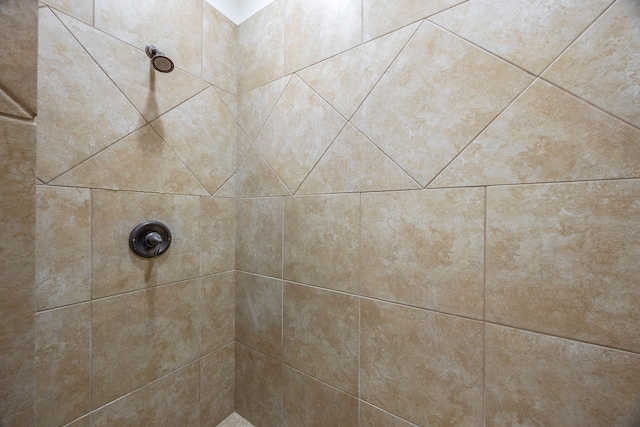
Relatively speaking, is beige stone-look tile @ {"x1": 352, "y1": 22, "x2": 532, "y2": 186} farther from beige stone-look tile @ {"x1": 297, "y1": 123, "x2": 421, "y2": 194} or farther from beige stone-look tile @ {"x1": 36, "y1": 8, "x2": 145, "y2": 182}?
beige stone-look tile @ {"x1": 36, "y1": 8, "x2": 145, "y2": 182}

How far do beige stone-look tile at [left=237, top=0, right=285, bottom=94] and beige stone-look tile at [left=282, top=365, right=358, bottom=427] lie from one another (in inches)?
47.9

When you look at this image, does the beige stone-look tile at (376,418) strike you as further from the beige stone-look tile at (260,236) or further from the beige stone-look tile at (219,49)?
the beige stone-look tile at (219,49)

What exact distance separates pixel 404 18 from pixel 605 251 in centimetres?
77

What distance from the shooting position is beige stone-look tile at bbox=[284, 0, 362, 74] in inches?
33.3

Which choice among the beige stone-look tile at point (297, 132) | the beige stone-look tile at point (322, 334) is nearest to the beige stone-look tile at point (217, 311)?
the beige stone-look tile at point (322, 334)

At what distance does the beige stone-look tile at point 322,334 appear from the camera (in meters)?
0.85

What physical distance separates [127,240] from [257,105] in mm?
732

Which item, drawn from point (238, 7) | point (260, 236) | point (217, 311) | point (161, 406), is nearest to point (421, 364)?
point (260, 236)

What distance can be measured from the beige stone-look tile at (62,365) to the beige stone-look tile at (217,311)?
0.38 metres

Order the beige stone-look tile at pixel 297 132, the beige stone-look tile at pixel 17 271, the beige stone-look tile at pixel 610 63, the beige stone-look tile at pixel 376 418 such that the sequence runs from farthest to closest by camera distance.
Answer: the beige stone-look tile at pixel 297 132 → the beige stone-look tile at pixel 376 418 → the beige stone-look tile at pixel 610 63 → the beige stone-look tile at pixel 17 271

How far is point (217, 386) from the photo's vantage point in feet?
3.74

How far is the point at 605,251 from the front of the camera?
527mm

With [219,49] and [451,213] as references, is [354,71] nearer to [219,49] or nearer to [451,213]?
[451,213]

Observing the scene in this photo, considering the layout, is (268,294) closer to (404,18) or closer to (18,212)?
(18,212)
